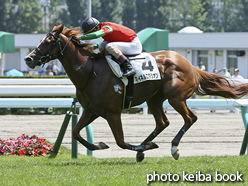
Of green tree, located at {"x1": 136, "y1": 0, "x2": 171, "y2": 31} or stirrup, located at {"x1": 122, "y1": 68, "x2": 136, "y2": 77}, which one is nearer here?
stirrup, located at {"x1": 122, "y1": 68, "x2": 136, "y2": 77}

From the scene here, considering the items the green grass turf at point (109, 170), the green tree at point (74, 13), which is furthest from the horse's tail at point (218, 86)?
the green tree at point (74, 13)

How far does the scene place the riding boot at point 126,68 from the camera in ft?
19.2

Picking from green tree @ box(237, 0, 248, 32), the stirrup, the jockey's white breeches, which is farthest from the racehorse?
green tree @ box(237, 0, 248, 32)

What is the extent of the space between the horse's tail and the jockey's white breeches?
3.51 feet

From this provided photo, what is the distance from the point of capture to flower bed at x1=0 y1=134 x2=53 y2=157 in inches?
A: 279

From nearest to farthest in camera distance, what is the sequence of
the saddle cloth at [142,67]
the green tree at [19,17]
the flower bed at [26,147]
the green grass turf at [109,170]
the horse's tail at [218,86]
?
the green grass turf at [109,170]
the saddle cloth at [142,67]
the horse's tail at [218,86]
the flower bed at [26,147]
the green tree at [19,17]

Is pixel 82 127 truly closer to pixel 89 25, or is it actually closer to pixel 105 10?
pixel 89 25

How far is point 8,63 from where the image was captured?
4106 cm

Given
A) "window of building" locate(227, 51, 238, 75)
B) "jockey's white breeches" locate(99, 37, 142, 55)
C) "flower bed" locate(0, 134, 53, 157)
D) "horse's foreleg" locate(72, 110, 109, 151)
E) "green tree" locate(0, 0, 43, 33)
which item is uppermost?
"jockey's white breeches" locate(99, 37, 142, 55)

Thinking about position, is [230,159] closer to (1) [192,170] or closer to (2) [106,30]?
(1) [192,170]

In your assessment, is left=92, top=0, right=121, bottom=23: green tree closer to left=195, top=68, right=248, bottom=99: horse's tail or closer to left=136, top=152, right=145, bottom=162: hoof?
left=195, top=68, right=248, bottom=99: horse's tail

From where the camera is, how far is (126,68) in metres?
5.88

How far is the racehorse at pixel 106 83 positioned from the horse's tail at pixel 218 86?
165mm

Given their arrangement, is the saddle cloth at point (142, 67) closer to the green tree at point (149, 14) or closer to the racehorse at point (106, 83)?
the racehorse at point (106, 83)
